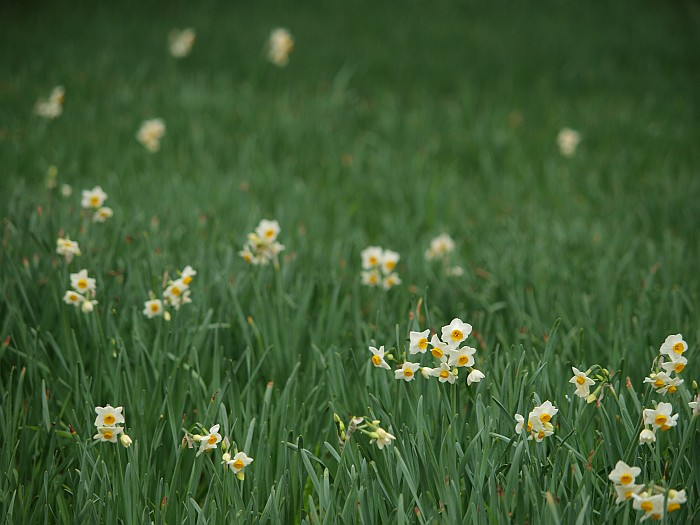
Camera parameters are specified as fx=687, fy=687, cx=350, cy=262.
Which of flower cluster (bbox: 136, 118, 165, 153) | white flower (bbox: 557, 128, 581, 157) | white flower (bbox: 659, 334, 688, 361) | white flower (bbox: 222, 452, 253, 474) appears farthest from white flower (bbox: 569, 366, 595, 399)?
white flower (bbox: 557, 128, 581, 157)

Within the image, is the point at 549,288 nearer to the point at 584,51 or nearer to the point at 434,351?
the point at 434,351

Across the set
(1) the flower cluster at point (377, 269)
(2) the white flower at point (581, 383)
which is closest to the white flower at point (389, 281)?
(1) the flower cluster at point (377, 269)

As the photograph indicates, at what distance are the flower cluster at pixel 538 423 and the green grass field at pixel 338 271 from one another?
3 cm

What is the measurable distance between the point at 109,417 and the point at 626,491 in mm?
897

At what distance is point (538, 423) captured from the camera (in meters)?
1.18

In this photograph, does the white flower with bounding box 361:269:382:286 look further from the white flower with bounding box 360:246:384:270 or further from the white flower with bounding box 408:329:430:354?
the white flower with bounding box 408:329:430:354

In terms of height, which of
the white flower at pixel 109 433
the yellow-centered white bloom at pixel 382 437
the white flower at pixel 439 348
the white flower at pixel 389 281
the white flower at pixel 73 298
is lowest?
the yellow-centered white bloom at pixel 382 437

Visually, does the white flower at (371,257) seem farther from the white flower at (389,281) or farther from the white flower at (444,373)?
the white flower at (444,373)

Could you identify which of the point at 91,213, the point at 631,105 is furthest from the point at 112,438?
the point at 631,105

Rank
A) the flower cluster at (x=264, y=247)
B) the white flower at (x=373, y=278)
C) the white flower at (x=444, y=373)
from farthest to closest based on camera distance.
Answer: the white flower at (x=373, y=278) < the flower cluster at (x=264, y=247) < the white flower at (x=444, y=373)

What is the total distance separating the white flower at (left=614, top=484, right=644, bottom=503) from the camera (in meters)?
1.05

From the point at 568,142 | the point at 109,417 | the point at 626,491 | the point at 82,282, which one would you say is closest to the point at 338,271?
the point at 82,282

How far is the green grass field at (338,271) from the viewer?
47.9 inches

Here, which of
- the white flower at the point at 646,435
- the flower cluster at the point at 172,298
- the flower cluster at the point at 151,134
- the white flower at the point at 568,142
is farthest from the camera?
the white flower at the point at 568,142
